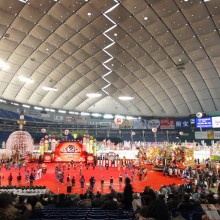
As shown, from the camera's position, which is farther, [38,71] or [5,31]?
[38,71]

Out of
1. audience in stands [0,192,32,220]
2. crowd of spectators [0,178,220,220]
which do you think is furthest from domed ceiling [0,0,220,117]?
audience in stands [0,192,32,220]

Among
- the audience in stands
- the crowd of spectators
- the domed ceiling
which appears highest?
the domed ceiling

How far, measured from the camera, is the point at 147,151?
48.0m

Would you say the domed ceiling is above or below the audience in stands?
above

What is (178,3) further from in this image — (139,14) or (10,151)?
(10,151)

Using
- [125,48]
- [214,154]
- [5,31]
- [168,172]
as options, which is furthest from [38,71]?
[214,154]

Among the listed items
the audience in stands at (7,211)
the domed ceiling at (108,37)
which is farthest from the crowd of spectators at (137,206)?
the domed ceiling at (108,37)

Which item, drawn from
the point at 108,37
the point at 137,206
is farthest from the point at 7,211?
the point at 108,37

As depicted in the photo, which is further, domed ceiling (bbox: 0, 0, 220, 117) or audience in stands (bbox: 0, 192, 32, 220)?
domed ceiling (bbox: 0, 0, 220, 117)

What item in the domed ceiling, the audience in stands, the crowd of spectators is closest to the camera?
the audience in stands

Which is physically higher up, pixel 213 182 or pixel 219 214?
pixel 219 214

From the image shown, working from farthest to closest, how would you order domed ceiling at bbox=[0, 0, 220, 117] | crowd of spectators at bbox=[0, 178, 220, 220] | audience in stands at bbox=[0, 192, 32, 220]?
domed ceiling at bbox=[0, 0, 220, 117] < crowd of spectators at bbox=[0, 178, 220, 220] < audience in stands at bbox=[0, 192, 32, 220]

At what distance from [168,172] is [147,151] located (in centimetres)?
1059

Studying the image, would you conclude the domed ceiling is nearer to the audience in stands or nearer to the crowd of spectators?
the crowd of spectators
